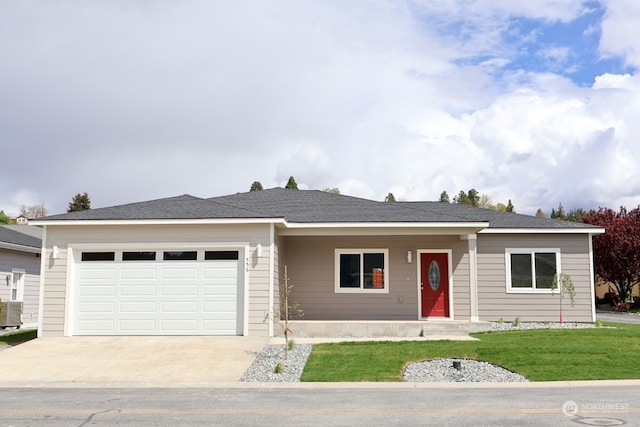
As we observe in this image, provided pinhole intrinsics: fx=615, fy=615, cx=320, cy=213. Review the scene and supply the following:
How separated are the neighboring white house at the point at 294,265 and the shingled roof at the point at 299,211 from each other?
61 mm

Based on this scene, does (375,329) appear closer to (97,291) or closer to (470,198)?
(97,291)

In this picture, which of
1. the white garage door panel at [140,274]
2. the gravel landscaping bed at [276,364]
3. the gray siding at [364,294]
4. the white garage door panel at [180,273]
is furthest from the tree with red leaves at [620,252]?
the white garage door panel at [140,274]

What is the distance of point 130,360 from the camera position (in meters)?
12.7

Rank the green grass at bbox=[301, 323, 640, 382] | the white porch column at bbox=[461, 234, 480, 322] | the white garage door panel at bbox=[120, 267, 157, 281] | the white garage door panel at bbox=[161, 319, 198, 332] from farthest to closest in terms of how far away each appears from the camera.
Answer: the white porch column at bbox=[461, 234, 480, 322] → the white garage door panel at bbox=[120, 267, 157, 281] → the white garage door panel at bbox=[161, 319, 198, 332] → the green grass at bbox=[301, 323, 640, 382]

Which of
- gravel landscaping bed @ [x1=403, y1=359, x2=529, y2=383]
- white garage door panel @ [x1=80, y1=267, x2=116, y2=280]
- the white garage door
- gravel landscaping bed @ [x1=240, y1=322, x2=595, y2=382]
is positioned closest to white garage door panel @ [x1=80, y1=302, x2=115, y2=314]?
the white garage door

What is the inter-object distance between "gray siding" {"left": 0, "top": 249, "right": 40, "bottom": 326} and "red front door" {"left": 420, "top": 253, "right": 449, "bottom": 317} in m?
15.5

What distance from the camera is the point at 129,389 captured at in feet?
33.9

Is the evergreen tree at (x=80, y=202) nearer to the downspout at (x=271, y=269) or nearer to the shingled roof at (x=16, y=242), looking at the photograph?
the shingled roof at (x=16, y=242)

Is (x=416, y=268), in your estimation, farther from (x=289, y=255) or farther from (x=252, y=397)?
(x=252, y=397)

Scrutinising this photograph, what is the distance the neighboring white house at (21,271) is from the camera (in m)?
23.0

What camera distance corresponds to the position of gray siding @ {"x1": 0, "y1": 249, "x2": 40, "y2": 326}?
75.5ft

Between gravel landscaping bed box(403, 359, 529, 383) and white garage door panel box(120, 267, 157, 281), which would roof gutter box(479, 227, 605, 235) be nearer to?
gravel landscaping bed box(403, 359, 529, 383)

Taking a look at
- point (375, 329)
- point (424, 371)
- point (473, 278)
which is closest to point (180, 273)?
point (375, 329)

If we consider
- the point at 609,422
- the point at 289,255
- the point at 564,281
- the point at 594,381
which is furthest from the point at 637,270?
the point at 609,422
